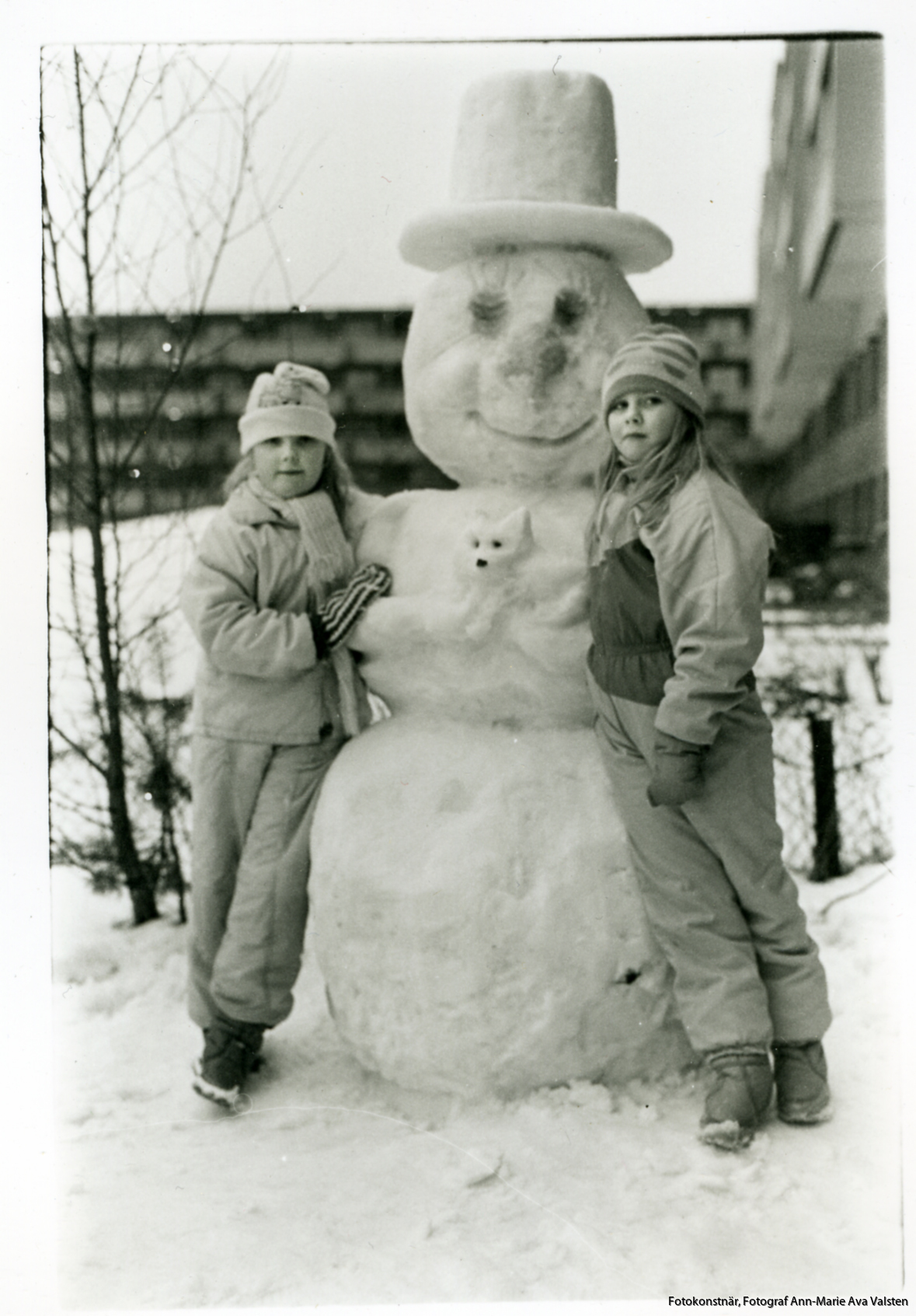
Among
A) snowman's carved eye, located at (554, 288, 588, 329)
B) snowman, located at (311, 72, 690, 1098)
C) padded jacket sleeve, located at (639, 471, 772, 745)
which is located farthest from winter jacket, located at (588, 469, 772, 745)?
snowman's carved eye, located at (554, 288, 588, 329)

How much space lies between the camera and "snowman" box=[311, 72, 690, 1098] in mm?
2684

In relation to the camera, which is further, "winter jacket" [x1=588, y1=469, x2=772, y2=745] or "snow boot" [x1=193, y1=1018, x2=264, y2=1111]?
"snow boot" [x1=193, y1=1018, x2=264, y2=1111]

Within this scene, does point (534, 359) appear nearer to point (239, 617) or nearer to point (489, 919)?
point (239, 617)

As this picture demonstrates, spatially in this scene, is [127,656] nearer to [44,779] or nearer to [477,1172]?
[44,779]

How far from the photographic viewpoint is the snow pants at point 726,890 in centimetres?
263

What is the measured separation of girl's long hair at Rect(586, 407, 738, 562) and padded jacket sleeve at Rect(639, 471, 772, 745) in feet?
0.09

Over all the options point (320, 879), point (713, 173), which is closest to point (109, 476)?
point (320, 879)

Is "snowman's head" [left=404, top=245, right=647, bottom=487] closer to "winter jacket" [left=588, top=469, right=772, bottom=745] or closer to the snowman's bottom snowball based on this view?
"winter jacket" [left=588, top=469, right=772, bottom=745]

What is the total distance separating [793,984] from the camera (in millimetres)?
2674

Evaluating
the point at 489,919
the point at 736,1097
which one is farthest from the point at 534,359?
the point at 736,1097

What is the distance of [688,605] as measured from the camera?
2551 millimetres

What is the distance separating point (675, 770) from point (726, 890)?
29cm

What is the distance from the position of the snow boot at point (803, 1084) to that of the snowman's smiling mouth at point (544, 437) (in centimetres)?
130

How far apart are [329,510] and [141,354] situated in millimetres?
929
